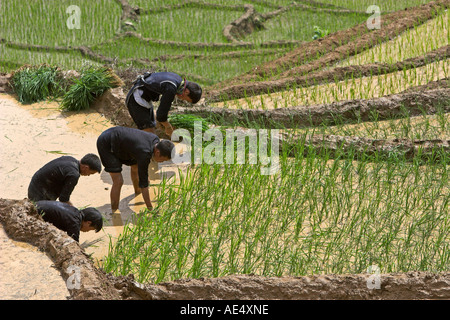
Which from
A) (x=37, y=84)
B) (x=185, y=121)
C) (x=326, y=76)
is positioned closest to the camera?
(x=185, y=121)

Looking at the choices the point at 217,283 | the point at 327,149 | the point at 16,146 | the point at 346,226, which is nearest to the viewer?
the point at 217,283

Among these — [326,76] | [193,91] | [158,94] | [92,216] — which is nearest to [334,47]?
[326,76]

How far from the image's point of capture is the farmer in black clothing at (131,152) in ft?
18.0

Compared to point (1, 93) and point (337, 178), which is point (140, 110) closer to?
point (337, 178)

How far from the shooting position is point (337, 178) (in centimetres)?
606

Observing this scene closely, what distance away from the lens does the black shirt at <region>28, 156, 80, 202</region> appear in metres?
5.23

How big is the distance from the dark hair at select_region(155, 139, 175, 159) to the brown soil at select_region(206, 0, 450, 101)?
3083 millimetres

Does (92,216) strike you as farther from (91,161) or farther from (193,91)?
(193,91)

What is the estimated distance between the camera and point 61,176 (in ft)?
17.2

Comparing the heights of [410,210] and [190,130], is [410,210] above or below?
below

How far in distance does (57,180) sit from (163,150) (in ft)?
2.75

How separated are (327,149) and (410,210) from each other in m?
1.20

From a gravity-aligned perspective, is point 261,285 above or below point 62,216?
below

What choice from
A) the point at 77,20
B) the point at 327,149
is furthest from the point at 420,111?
the point at 77,20
